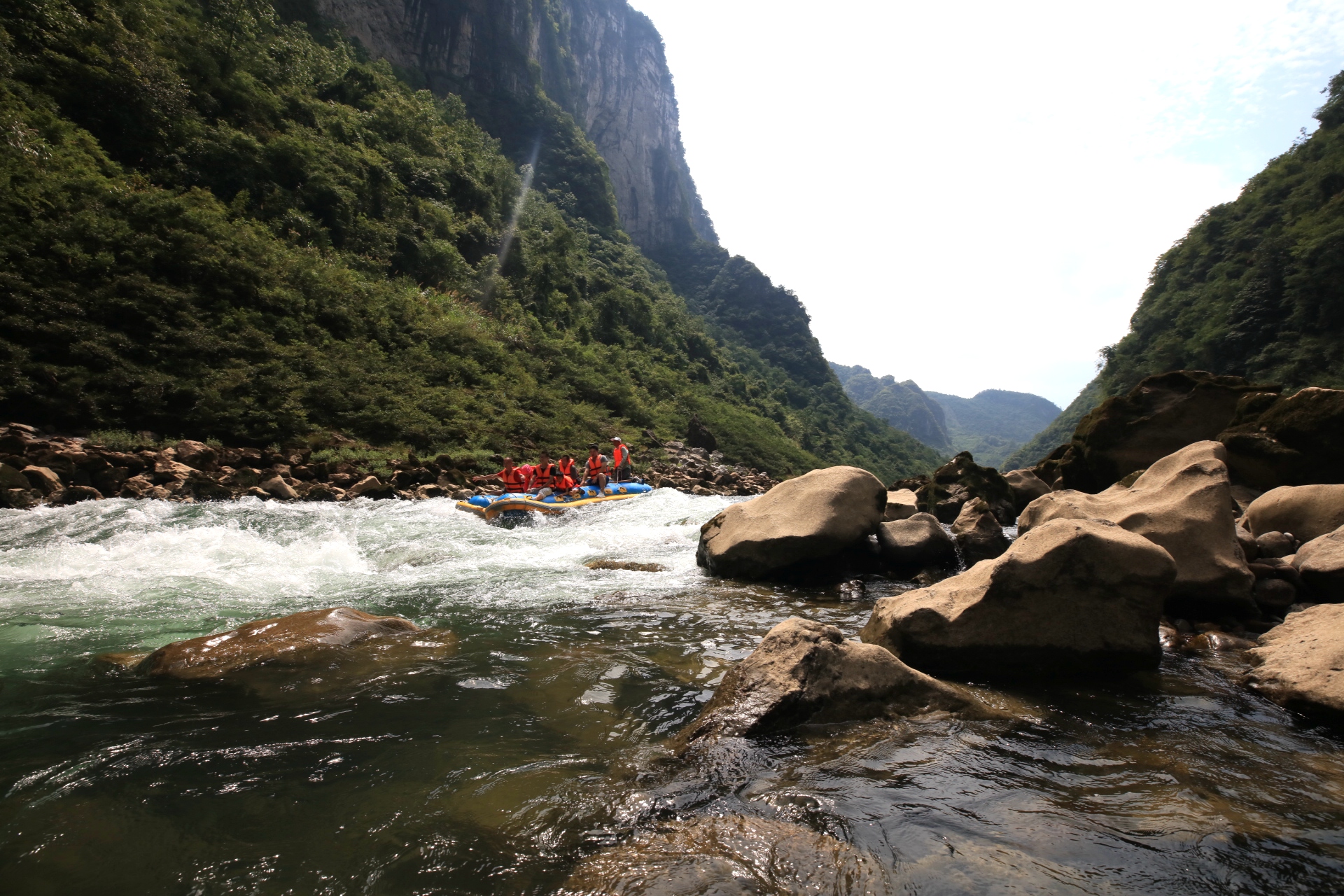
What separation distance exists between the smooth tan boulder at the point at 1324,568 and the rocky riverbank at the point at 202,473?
47.3 ft

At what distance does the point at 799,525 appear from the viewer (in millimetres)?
7676

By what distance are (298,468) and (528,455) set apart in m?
7.31

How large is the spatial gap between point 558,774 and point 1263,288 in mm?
45439

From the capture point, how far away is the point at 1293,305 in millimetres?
31297

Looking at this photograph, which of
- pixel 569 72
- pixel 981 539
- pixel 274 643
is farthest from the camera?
pixel 569 72

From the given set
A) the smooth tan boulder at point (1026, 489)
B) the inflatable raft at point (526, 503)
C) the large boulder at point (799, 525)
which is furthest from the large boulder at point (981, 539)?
the inflatable raft at point (526, 503)

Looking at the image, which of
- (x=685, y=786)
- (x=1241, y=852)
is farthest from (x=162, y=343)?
(x=1241, y=852)

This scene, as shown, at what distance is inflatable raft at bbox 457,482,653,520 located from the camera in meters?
12.3

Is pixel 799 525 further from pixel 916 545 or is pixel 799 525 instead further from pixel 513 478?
pixel 513 478

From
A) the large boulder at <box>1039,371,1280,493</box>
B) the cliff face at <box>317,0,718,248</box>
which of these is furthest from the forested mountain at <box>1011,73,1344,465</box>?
the cliff face at <box>317,0,718,248</box>

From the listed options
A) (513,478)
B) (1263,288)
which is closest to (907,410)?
(1263,288)

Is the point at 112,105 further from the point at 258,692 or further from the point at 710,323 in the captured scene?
the point at 710,323

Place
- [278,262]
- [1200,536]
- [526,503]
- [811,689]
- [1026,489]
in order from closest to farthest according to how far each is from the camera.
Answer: [811,689] < [1200,536] < [1026,489] < [526,503] < [278,262]

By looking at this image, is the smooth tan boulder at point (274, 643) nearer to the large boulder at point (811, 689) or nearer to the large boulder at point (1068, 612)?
the large boulder at point (811, 689)
